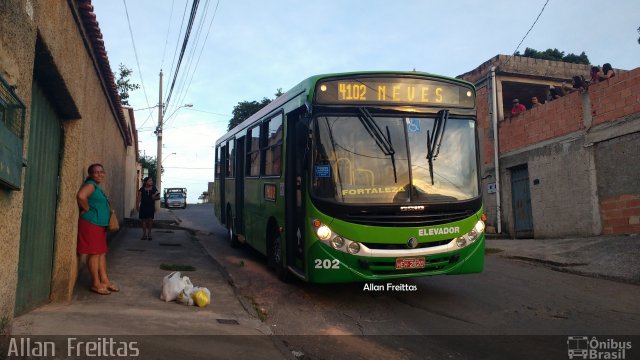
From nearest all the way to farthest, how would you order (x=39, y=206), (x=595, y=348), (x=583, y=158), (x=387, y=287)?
(x=595, y=348) → (x=39, y=206) → (x=387, y=287) → (x=583, y=158)

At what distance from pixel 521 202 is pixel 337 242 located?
38.1ft

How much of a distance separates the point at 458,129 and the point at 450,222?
1.29 metres

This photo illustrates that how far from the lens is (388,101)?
20.7 feet

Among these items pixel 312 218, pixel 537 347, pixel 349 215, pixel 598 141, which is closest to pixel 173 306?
pixel 312 218

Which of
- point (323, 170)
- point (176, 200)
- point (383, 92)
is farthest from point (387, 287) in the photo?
point (176, 200)

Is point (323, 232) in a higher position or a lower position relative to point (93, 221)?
lower

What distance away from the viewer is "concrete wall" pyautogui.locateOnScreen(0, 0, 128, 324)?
3.66 m

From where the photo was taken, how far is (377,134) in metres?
6.16

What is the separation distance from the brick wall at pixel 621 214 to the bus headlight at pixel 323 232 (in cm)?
879

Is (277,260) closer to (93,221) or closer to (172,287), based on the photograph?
(172,287)

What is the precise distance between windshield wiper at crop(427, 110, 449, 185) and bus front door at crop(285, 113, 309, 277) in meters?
1.59

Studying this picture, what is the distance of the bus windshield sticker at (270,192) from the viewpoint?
781 cm

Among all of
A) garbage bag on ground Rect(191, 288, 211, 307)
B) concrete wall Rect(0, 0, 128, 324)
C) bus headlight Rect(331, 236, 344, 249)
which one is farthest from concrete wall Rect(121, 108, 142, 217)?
bus headlight Rect(331, 236, 344, 249)

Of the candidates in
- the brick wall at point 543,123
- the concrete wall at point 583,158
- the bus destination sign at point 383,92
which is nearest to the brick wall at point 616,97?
the concrete wall at point 583,158
